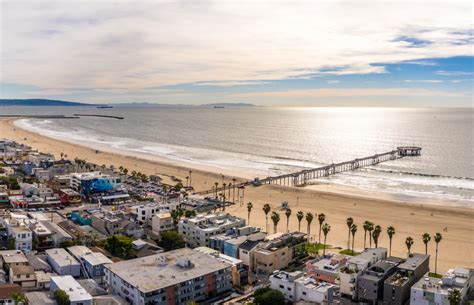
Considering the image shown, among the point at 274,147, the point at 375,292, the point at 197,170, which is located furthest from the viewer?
the point at 274,147

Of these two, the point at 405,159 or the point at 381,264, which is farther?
the point at 405,159

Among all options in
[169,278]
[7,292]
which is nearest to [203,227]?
[169,278]

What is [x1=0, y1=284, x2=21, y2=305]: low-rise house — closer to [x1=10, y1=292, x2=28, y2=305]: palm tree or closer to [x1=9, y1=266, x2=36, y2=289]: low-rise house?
[x1=10, y1=292, x2=28, y2=305]: palm tree

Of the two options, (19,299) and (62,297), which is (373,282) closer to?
(62,297)

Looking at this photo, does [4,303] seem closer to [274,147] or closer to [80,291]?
[80,291]

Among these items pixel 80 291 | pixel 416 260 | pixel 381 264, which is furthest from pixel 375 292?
pixel 80 291

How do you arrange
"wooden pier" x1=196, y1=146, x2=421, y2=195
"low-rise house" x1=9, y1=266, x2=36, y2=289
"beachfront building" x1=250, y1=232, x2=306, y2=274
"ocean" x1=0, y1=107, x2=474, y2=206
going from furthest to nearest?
"ocean" x1=0, y1=107, x2=474, y2=206 < "wooden pier" x1=196, y1=146, x2=421, y2=195 < "beachfront building" x1=250, y1=232, x2=306, y2=274 < "low-rise house" x1=9, y1=266, x2=36, y2=289

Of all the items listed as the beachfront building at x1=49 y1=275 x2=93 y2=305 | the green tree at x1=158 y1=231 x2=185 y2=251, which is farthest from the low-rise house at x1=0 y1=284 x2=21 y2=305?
the green tree at x1=158 y1=231 x2=185 y2=251
